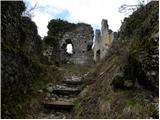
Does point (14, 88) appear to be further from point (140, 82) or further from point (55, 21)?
point (55, 21)

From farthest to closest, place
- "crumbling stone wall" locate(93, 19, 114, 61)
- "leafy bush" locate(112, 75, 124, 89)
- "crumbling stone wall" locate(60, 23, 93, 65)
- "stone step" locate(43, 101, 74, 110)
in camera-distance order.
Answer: "crumbling stone wall" locate(60, 23, 93, 65) → "crumbling stone wall" locate(93, 19, 114, 61) → "stone step" locate(43, 101, 74, 110) → "leafy bush" locate(112, 75, 124, 89)

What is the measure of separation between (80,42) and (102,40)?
1.49 meters

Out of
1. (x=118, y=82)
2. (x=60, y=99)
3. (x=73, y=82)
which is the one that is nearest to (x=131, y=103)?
(x=118, y=82)

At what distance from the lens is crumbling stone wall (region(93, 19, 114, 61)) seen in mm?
21703

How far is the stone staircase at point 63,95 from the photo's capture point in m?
8.08

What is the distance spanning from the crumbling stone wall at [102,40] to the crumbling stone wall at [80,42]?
0.76m

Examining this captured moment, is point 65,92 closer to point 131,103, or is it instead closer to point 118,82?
point 118,82

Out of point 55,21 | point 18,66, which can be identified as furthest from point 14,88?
point 55,21

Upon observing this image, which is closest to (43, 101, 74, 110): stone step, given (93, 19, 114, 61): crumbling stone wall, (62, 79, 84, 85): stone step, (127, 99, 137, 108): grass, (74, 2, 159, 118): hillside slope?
(74, 2, 159, 118): hillside slope

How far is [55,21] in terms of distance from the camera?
23125 mm

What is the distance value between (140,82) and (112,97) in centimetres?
71

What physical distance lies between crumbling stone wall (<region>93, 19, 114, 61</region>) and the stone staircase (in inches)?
407

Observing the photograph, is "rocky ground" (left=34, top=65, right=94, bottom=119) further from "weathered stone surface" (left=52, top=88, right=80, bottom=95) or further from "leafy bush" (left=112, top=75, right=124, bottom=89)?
"leafy bush" (left=112, top=75, right=124, bottom=89)

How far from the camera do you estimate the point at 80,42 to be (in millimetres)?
23406
